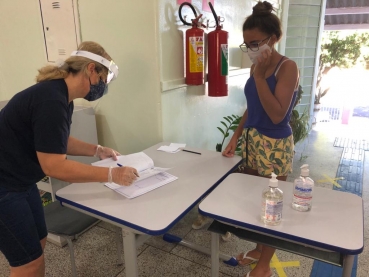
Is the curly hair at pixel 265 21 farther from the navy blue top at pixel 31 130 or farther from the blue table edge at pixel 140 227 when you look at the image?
the navy blue top at pixel 31 130

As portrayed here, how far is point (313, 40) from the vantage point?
441 centimetres

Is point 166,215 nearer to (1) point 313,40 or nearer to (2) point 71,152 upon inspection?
(2) point 71,152

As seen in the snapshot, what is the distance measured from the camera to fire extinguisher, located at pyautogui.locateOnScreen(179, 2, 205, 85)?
2086 millimetres

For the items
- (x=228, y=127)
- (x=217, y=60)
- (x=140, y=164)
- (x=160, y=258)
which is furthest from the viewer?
(x=228, y=127)

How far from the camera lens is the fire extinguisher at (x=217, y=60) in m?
2.27

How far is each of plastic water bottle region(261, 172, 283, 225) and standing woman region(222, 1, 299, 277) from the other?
0.54 meters

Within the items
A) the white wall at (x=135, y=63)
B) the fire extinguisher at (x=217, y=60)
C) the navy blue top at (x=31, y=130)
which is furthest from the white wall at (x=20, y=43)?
the navy blue top at (x=31, y=130)

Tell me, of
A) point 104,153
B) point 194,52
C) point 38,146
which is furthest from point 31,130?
point 194,52

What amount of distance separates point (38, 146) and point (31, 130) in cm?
12

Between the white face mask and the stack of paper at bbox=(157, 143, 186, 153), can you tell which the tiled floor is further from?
the white face mask

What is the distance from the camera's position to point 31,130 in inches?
44.8

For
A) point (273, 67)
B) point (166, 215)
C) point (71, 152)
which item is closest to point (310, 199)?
point (166, 215)

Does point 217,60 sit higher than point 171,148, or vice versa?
point 217,60

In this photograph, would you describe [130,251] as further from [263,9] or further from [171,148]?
[263,9]
